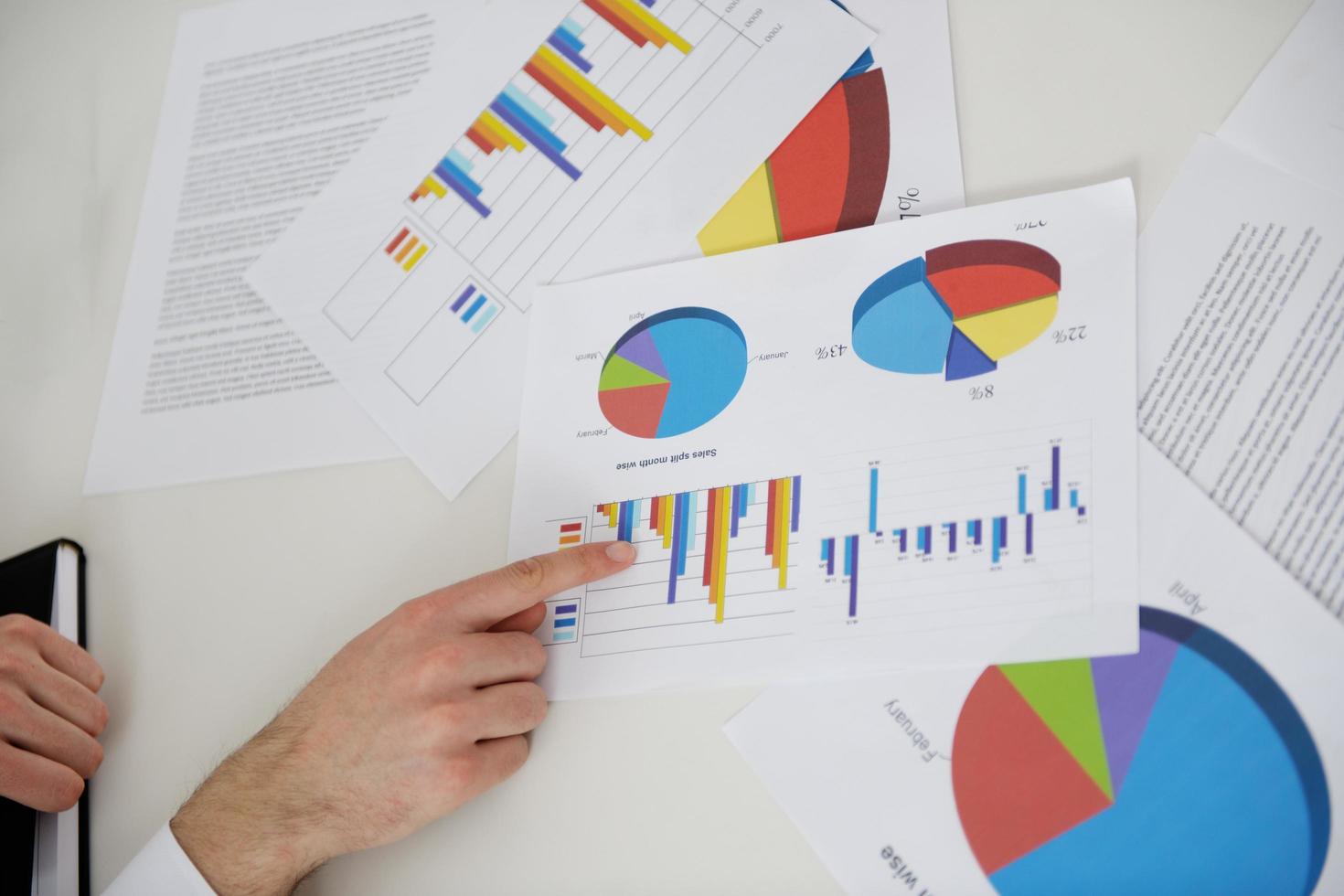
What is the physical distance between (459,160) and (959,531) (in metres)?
0.58

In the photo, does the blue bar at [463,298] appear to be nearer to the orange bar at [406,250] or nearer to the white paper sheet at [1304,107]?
the orange bar at [406,250]

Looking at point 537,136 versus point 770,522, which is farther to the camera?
point 537,136

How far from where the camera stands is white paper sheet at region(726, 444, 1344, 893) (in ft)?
1.80

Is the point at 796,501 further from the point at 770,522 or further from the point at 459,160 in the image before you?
the point at 459,160

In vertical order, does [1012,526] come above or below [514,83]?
below

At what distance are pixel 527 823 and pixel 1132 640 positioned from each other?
17.0 inches

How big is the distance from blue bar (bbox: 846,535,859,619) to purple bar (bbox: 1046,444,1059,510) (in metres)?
0.13

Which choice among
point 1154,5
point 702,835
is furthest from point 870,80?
point 702,835

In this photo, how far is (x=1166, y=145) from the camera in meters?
0.70

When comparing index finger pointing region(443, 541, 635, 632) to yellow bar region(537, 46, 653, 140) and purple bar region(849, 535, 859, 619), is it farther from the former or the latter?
yellow bar region(537, 46, 653, 140)

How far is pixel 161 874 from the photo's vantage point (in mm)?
691

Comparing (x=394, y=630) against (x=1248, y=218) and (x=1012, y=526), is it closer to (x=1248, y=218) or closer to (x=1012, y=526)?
(x=1012, y=526)

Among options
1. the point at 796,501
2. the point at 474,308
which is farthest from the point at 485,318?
the point at 796,501

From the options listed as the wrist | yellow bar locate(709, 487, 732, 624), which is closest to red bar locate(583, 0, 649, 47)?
yellow bar locate(709, 487, 732, 624)
